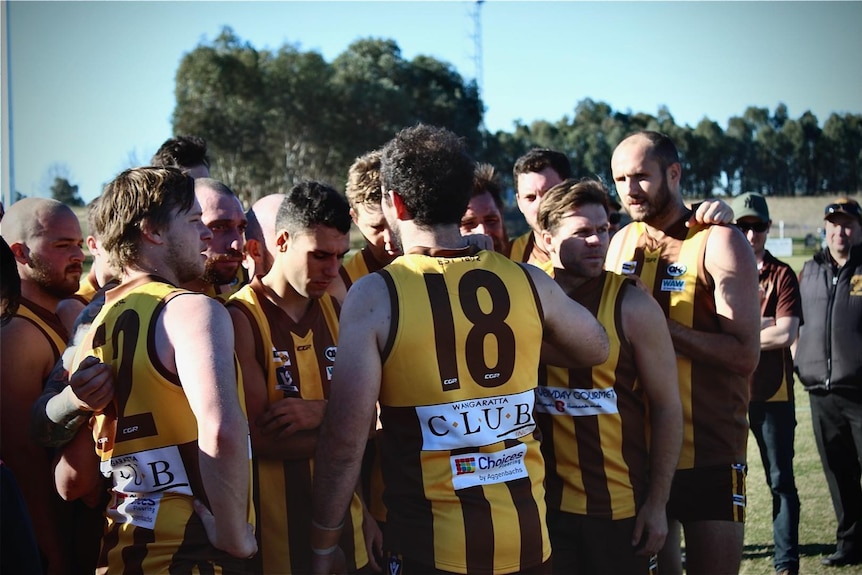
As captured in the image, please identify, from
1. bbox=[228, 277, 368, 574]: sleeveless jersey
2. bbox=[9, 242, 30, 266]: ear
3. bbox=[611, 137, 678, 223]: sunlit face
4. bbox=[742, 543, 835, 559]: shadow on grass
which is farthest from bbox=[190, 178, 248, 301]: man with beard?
bbox=[742, 543, 835, 559]: shadow on grass

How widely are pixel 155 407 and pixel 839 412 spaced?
243 inches

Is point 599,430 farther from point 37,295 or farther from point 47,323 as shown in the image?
point 37,295

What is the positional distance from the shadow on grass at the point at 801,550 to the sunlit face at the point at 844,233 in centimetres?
266

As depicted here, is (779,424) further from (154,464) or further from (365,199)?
(154,464)

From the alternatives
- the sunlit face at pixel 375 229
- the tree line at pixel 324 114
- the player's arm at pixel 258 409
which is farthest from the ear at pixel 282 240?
the tree line at pixel 324 114

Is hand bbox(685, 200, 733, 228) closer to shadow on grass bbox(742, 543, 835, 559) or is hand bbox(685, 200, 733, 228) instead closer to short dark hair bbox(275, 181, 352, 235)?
short dark hair bbox(275, 181, 352, 235)

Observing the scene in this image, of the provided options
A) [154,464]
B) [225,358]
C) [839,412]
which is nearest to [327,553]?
[154,464]

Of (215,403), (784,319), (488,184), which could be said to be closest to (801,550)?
(784,319)

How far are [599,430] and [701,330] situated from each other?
0.98m

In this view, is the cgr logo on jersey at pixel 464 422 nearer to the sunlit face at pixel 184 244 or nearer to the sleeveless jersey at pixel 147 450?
the sleeveless jersey at pixel 147 450

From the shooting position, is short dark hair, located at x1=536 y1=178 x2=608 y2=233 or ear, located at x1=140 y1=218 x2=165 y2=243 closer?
ear, located at x1=140 y1=218 x2=165 y2=243

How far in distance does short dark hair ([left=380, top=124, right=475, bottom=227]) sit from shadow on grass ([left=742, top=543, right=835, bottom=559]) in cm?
478

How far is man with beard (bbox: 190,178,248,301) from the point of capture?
3.94 metres

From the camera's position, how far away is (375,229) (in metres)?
4.18
